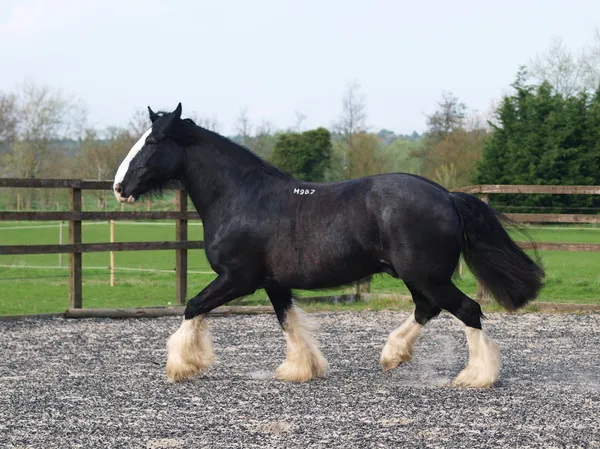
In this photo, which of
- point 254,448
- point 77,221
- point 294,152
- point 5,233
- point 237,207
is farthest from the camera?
point 294,152

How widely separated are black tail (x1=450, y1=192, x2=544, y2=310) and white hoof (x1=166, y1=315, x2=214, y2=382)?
6.84 feet

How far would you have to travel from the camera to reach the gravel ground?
4.04 m

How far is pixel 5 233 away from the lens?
1339 inches

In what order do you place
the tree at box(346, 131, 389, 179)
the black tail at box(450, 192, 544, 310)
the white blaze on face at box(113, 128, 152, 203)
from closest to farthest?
the black tail at box(450, 192, 544, 310), the white blaze on face at box(113, 128, 152, 203), the tree at box(346, 131, 389, 179)

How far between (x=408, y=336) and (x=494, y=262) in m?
0.88

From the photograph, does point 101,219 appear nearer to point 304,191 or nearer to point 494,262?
point 304,191

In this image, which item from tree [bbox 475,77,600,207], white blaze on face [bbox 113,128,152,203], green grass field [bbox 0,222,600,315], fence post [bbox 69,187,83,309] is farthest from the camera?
tree [bbox 475,77,600,207]

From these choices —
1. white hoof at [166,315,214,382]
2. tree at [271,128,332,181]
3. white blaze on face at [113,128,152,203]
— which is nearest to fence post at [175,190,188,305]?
white blaze on face at [113,128,152,203]

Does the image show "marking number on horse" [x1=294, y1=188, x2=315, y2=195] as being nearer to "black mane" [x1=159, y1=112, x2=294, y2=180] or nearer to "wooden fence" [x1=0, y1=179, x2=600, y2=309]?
"black mane" [x1=159, y1=112, x2=294, y2=180]

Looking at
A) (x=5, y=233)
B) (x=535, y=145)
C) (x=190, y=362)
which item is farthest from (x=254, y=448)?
(x=5, y=233)

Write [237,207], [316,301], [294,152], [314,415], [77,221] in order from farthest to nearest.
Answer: [294,152], [316,301], [77,221], [237,207], [314,415]

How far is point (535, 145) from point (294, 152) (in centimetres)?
1157

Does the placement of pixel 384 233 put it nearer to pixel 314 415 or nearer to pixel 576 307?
pixel 314 415

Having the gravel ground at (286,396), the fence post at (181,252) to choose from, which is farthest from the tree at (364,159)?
the gravel ground at (286,396)
